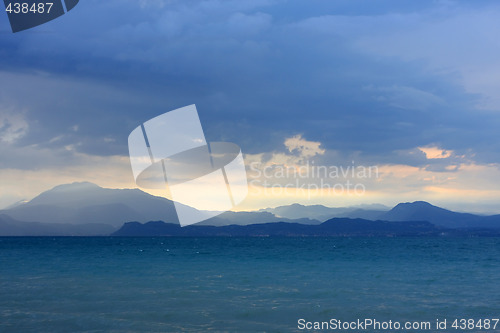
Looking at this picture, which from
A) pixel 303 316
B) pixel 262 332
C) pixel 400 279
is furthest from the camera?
pixel 400 279

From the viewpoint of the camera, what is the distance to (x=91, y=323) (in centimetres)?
1680

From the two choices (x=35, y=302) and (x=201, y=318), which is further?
(x=35, y=302)

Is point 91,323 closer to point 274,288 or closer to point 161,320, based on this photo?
point 161,320

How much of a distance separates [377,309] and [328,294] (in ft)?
13.9

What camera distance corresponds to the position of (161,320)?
57.2 feet

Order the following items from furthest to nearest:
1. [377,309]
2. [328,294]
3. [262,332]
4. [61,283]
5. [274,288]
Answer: [61,283], [274,288], [328,294], [377,309], [262,332]

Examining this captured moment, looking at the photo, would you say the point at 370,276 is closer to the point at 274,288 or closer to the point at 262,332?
the point at 274,288

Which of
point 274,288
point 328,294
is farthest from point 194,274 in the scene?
point 328,294

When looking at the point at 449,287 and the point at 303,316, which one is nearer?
the point at 303,316

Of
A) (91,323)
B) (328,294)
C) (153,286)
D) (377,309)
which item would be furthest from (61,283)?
(377,309)

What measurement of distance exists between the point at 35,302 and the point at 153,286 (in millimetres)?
7366

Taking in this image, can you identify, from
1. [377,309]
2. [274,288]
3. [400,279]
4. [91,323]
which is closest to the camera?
[91,323]

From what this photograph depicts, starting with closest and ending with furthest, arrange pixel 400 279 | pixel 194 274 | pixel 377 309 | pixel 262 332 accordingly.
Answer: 1. pixel 262 332
2. pixel 377 309
3. pixel 400 279
4. pixel 194 274

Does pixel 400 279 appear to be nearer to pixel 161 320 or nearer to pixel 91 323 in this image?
pixel 161 320
